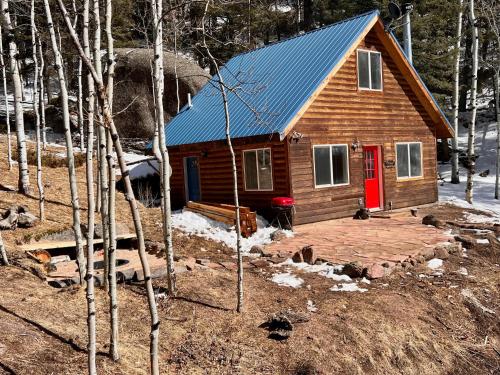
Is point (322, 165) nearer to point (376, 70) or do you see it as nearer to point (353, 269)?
point (376, 70)

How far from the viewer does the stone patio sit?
31.9ft

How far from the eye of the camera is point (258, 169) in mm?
14750

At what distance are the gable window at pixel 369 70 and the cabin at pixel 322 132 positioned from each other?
0.03 m

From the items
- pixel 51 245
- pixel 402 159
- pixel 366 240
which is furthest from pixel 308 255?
pixel 402 159

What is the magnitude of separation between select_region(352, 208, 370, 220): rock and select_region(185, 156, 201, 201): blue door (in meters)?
5.82

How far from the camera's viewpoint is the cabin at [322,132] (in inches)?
553

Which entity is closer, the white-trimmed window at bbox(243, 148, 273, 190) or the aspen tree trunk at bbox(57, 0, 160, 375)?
the aspen tree trunk at bbox(57, 0, 160, 375)

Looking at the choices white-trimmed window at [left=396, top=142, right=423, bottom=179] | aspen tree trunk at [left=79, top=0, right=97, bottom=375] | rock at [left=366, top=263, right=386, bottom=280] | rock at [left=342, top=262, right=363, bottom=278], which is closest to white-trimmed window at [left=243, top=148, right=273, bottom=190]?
white-trimmed window at [left=396, top=142, right=423, bottom=179]

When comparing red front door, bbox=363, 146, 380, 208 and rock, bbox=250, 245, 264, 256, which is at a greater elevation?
red front door, bbox=363, 146, 380, 208

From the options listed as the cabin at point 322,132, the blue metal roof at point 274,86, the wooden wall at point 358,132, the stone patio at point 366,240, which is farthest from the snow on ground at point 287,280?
the wooden wall at point 358,132

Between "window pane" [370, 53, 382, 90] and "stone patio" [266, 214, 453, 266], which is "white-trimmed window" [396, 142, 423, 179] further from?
"stone patio" [266, 214, 453, 266]

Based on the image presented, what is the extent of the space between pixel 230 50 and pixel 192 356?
100 ft

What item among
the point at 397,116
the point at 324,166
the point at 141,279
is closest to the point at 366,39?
the point at 397,116

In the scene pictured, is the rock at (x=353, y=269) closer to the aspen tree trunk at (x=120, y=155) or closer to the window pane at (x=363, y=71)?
the aspen tree trunk at (x=120, y=155)
